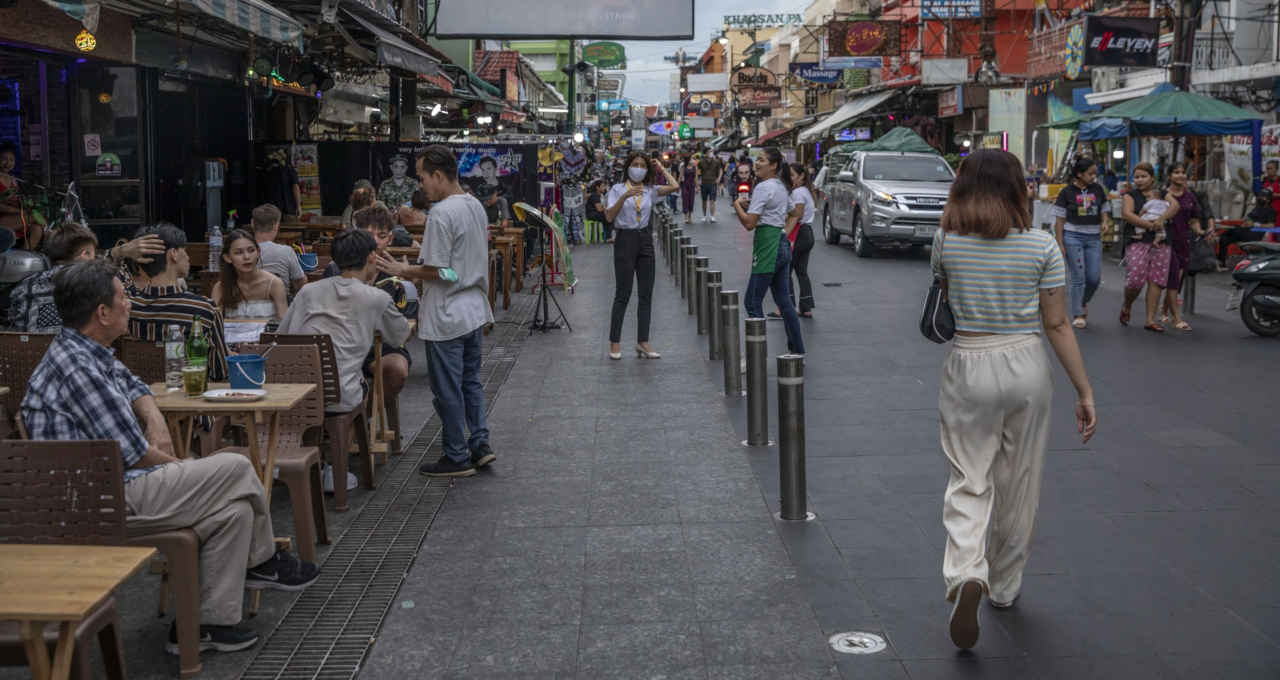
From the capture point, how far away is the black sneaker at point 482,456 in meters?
8.02

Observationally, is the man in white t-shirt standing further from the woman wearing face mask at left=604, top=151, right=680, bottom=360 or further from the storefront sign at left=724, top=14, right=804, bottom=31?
the storefront sign at left=724, top=14, right=804, bottom=31

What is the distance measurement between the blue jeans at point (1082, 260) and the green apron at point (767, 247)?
12.3 feet

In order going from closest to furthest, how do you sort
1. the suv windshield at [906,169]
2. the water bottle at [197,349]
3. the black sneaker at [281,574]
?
the black sneaker at [281,574], the water bottle at [197,349], the suv windshield at [906,169]

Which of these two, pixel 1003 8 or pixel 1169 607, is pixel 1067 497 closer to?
pixel 1169 607

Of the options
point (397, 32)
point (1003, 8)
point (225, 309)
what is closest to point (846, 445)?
point (225, 309)

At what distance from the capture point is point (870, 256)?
933 inches

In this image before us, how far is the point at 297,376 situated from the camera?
6.68 meters

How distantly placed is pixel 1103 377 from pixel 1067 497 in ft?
13.7

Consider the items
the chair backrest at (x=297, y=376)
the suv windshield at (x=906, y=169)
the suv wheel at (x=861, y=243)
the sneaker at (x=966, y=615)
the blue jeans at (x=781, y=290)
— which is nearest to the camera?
the sneaker at (x=966, y=615)

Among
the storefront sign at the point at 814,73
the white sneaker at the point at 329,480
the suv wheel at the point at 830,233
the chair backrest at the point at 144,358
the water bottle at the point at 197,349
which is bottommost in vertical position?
the white sneaker at the point at 329,480

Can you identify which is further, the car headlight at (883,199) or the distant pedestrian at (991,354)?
the car headlight at (883,199)

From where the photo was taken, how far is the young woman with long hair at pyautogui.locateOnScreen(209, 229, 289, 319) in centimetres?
823

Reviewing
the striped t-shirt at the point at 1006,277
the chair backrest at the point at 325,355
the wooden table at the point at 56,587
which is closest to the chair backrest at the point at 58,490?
the wooden table at the point at 56,587

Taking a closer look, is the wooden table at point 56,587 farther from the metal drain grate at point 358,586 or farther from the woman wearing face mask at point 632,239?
the woman wearing face mask at point 632,239
